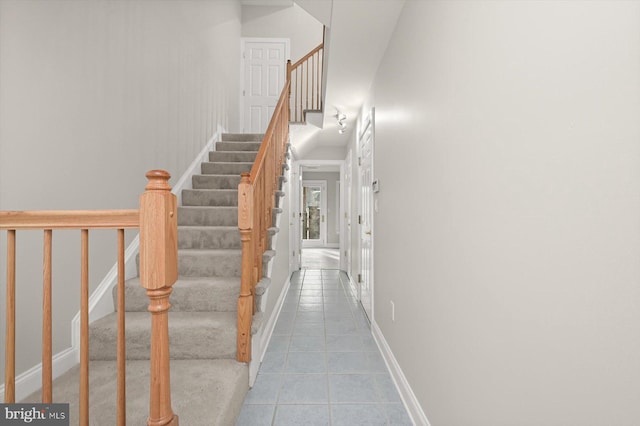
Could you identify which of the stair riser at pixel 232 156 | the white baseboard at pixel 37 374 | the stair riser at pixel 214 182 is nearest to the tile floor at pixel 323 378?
the white baseboard at pixel 37 374

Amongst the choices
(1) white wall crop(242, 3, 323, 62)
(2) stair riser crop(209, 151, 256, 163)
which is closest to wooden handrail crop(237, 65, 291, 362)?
(2) stair riser crop(209, 151, 256, 163)

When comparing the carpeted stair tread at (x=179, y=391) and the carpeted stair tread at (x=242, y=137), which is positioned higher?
the carpeted stair tread at (x=242, y=137)

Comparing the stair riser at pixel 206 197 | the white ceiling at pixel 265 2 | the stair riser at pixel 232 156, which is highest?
the white ceiling at pixel 265 2

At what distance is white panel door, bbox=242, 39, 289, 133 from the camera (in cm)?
545

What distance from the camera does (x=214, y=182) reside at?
11.4 ft

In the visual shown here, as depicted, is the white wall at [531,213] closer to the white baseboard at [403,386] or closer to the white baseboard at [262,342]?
the white baseboard at [403,386]

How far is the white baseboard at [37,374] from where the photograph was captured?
153 cm

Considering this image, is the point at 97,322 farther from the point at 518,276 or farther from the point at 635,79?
the point at 635,79

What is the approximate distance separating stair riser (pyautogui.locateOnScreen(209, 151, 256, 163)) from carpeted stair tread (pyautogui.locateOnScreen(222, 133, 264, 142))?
60cm

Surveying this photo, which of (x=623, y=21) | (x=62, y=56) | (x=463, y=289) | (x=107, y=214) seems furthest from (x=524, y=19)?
(x=62, y=56)

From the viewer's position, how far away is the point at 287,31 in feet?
18.8

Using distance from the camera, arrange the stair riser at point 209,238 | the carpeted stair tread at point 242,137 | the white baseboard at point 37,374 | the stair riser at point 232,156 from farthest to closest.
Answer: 1. the carpeted stair tread at point 242,137
2. the stair riser at point 232,156
3. the stair riser at point 209,238
4. the white baseboard at point 37,374

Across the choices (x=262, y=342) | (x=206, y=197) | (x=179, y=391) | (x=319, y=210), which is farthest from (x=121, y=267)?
(x=319, y=210)

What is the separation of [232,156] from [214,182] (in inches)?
24.6
